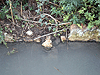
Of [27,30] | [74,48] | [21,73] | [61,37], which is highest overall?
[27,30]

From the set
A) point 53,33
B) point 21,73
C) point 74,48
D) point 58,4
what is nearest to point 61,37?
point 53,33

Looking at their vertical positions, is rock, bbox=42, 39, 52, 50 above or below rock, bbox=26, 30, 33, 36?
below

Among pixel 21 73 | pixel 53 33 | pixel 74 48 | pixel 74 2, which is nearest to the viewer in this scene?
pixel 21 73

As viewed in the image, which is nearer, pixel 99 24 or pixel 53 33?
pixel 99 24

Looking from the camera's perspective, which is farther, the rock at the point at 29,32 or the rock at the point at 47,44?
the rock at the point at 29,32

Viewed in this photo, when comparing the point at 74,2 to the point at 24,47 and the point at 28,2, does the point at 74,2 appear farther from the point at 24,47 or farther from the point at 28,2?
the point at 24,47

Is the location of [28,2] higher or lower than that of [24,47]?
higher

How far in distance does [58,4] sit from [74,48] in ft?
3.05

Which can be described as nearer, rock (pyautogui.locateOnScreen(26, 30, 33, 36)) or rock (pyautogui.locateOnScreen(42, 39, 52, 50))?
rock (pyautogui.locateOnScreen(42, 39, 52, 50))

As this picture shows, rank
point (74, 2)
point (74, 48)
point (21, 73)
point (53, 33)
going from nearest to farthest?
point (21, 73), point (74, 2), point (74, 48), point (53, 33)

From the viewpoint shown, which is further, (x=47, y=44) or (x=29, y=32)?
(x=29, y=32)

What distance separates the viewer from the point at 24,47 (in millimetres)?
2094

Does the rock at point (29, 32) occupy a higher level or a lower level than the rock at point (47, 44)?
Answer: higher

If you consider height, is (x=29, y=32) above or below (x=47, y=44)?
above
